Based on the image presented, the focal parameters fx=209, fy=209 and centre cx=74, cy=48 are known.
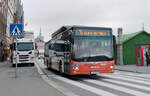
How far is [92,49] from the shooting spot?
11.6 metres

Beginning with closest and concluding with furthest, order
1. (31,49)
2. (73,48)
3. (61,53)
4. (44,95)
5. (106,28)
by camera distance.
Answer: (44,95)
(73,48)
(106,28)
(61,53)
(31,49)

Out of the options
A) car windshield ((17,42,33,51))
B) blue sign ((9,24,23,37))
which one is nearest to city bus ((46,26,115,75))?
blue sign ((9,24,23,37))

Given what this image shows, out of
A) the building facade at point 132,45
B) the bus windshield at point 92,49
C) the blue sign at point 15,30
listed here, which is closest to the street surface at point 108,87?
the bus windshield at point 92,49

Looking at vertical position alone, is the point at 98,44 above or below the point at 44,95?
above

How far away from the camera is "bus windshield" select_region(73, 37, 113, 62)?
1147cm

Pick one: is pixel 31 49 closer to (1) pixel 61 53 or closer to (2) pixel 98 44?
(1) pixel 61 53

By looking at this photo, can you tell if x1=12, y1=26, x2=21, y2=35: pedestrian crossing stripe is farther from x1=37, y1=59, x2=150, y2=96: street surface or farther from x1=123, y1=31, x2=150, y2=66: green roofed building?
x1=123, y1=31, x2=150, y2=66: green roofed building

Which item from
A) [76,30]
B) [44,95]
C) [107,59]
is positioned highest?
[76,30]

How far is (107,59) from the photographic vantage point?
1193 cm

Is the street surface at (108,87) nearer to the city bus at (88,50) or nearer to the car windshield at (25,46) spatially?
the city bus at (88,50)

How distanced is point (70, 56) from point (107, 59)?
215cm

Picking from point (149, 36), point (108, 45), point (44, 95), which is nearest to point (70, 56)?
point (108, 45)

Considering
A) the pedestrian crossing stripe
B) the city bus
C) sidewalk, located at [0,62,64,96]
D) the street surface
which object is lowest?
the street surface

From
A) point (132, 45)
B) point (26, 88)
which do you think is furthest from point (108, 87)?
point (132, 45)
